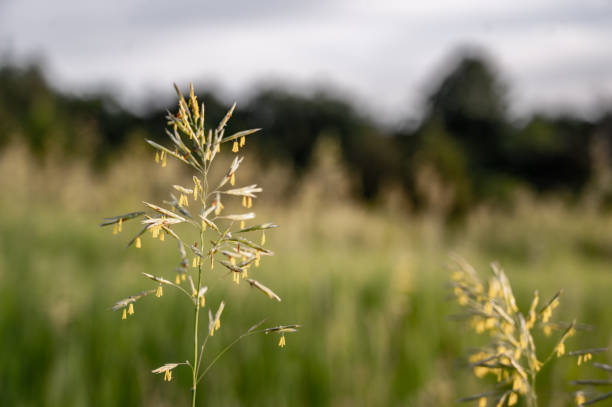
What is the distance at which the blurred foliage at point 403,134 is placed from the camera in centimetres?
2116

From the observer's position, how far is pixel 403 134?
3119 centimetres

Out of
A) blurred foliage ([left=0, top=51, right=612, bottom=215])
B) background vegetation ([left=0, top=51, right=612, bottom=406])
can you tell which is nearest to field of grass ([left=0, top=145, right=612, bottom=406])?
background vegetation ([left=0, top=51, right=612, bottom=406])

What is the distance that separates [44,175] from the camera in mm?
11523

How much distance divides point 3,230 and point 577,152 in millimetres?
27579

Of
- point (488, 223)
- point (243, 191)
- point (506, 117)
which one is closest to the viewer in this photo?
point (243, 191)

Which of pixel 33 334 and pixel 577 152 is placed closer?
pixel 33 334

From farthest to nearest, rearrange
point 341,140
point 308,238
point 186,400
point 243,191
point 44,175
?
1. point 341,140
2. point 44,175
3. point 308,238
4. point 186,400
5. point 243,191

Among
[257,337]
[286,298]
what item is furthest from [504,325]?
[286,298]

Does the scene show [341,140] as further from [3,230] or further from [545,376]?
[545,376]

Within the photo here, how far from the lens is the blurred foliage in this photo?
69.4ft

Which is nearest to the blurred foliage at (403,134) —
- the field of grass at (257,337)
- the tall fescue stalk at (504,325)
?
the field of grass at (257,337)

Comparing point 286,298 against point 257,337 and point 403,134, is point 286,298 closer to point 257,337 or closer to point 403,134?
point 257,337

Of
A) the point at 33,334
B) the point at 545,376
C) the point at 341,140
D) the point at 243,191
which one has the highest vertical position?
the point at 341,140

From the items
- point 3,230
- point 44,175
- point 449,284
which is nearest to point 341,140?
point 44,175
